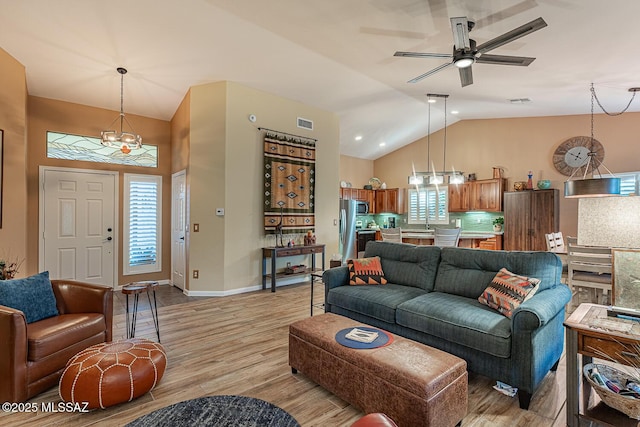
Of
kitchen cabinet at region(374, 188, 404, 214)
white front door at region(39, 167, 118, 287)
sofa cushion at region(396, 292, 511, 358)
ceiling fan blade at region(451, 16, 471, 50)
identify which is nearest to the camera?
sofa cushion at region(396, 292, 511, 358)

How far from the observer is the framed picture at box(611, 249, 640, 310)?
1738mm

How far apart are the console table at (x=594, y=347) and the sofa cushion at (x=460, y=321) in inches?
14.9

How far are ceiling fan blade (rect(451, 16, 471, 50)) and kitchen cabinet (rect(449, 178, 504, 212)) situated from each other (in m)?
5.19

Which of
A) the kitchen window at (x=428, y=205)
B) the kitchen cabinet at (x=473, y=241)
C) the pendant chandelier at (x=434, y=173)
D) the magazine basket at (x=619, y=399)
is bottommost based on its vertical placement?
the magazine basket at (x=619, y=399)

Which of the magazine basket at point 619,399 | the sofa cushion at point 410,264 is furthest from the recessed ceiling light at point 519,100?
the magazine basket at point 619,399

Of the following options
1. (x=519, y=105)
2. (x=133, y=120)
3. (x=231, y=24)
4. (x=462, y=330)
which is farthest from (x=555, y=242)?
(x=133, y=120)

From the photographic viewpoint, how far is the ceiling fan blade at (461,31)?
2.64 m

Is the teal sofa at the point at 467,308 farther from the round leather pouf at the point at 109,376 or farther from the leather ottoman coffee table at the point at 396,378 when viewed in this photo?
the round leather pouf at the point at 109,376

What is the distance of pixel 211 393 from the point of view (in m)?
2.32

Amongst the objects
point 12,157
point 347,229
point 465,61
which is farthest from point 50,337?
point 347,229

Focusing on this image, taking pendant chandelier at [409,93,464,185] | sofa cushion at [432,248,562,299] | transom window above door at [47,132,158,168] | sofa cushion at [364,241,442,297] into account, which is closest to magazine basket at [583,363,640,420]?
sofa cushion at [432,248,562,299]

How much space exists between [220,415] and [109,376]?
1.09m

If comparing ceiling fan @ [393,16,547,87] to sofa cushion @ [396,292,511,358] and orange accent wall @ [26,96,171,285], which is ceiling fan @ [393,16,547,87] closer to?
sofa cushion @ [396,292,511,358]

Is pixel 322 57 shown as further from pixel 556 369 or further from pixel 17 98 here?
pixel 556 369
